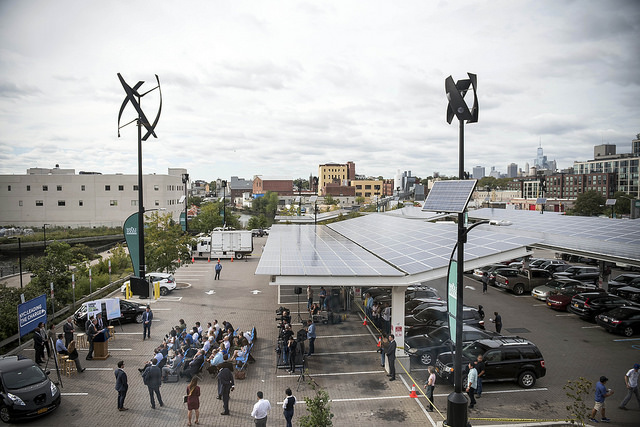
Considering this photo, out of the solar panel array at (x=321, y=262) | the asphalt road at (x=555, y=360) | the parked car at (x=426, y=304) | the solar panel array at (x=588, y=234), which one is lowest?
the asphalt road at (x=555, y=360)

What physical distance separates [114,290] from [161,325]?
10.0m

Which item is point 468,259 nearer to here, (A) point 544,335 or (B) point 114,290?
(A) point 544,335

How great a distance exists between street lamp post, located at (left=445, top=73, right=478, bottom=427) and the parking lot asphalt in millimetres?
2196

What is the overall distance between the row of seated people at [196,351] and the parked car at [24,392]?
2.65 m

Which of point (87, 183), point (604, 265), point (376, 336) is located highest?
point (87, 183)

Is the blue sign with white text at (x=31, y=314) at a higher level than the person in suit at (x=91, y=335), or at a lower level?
higher

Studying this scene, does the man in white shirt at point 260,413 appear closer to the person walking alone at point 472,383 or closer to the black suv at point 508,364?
the person walking alone at point 472,383

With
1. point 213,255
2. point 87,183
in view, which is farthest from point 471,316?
point 87,183

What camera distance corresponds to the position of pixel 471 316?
1995 centimetres

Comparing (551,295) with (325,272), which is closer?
(325,272)

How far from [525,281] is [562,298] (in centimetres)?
474

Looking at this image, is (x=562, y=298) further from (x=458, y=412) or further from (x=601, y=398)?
(x=458, y=412)

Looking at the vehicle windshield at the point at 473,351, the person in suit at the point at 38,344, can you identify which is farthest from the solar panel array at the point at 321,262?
the person in suit at the point at 38,344

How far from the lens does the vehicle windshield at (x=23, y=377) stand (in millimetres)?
11664
